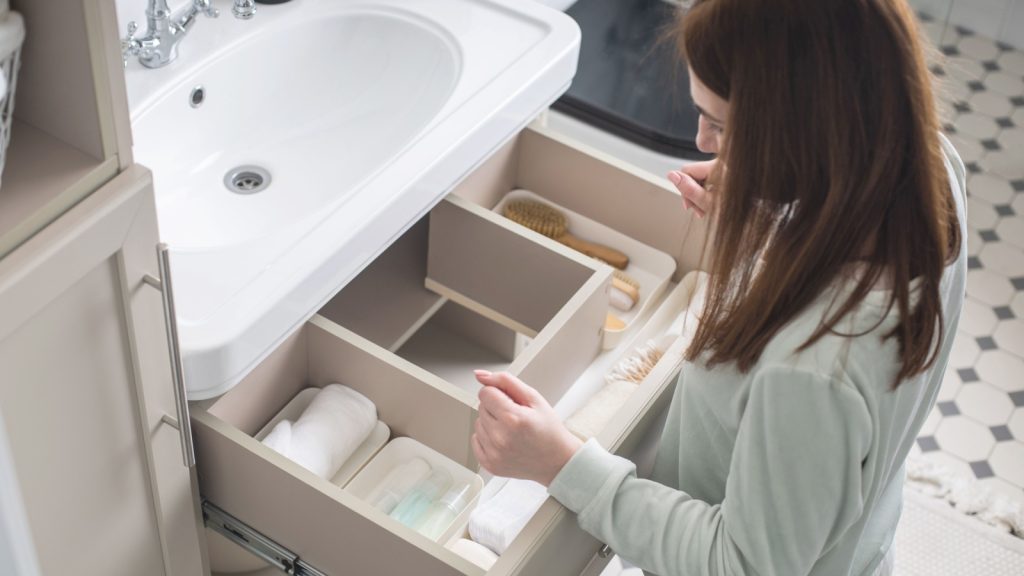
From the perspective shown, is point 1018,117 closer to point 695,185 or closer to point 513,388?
point 695,185

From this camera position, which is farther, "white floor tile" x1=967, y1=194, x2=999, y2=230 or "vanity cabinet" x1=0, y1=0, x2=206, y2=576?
"white floor tile" x1=967, y1=194, x2=999, y2=230

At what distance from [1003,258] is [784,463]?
73.2 inches

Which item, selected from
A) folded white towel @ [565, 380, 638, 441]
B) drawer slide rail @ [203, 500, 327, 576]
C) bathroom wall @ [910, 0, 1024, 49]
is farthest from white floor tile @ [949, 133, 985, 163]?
drawer slide rail @ [203, 500, 327, 576]

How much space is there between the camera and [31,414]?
3.21 ft

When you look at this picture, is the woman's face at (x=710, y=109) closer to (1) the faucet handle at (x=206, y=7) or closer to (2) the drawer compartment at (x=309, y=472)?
(2) the drawer compartment at (x=309, y=472)

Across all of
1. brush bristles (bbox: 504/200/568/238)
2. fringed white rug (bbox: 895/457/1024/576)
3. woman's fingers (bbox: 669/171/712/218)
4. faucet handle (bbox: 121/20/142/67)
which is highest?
faucet handle (bbox: 121/20/142/67)

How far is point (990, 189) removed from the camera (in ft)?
9.05

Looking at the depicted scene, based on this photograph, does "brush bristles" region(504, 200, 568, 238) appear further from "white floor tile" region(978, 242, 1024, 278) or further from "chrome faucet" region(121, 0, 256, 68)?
"white floor tile" region(978, 242, 1024, 278)

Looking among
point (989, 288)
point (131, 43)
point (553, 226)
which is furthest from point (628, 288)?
point (989, 288)

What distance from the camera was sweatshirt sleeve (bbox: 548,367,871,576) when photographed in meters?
0.95

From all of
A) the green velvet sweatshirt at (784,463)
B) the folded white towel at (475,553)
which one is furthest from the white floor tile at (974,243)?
the folded white towel at (475,553)

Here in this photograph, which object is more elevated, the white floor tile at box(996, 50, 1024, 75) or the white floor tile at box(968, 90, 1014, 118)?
the white floor tile at box(996, 50, 1024, 75)

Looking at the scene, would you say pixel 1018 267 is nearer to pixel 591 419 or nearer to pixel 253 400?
pixel 591 419

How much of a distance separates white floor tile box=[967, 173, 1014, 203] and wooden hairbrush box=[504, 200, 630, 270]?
1.33 m
